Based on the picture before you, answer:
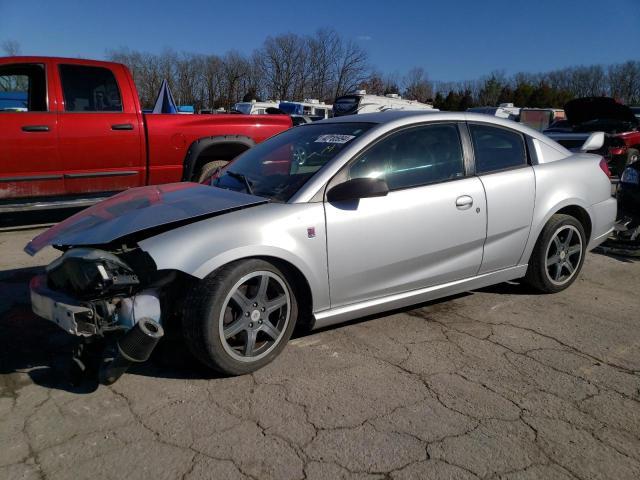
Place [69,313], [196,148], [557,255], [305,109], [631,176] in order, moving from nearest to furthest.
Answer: [69,313], [557,255], [631,176], [196,148], [305,109]

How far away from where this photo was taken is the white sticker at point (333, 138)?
3633mm

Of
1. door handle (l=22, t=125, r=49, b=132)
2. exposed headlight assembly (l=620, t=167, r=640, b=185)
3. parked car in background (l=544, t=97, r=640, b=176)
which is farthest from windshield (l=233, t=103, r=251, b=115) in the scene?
exposed headlight assembly (l=620, t=167, r=640, b=185)

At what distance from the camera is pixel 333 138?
3736mm

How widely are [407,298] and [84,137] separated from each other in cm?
449

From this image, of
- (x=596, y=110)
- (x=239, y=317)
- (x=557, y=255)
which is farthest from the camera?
(x=596, y=110)

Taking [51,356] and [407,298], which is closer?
[51,356]

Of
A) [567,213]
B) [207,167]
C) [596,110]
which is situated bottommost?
[567,213]

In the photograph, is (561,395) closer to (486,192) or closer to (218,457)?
(486,192)

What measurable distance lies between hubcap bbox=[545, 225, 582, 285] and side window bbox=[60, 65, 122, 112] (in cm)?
514

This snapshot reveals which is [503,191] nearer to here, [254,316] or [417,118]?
[417,118]

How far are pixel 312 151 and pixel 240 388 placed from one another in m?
1.71

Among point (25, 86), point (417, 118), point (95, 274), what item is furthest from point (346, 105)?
point (95, 274)

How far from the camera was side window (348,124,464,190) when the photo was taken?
3.53m

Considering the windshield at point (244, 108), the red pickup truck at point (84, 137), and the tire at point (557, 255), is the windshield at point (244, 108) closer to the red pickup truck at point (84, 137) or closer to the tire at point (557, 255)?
the red pickup truck at point (84, 137)
